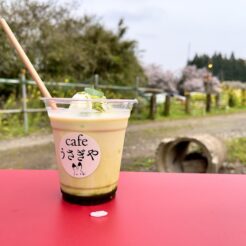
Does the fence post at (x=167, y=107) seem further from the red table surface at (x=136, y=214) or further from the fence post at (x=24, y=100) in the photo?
the red table surface at (x=136, y=214)

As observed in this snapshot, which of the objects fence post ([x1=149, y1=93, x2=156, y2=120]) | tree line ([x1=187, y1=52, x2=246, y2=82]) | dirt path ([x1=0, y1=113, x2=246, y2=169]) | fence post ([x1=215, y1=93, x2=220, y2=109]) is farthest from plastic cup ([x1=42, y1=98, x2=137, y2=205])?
fence post ([x1=215, y1=93, x2=220, y2=109])

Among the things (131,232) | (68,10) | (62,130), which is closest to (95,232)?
(131,232)

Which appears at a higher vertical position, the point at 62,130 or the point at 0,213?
the point at 62,130

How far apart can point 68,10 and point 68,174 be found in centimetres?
609

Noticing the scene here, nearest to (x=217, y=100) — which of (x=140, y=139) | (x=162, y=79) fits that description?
(x=162, y=79)

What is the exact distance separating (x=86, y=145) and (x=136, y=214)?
11 centimetres

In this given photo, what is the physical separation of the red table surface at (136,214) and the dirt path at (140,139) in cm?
280

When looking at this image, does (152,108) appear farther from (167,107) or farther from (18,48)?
(18,48)

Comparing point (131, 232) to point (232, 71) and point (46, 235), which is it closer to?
point (46, 235)

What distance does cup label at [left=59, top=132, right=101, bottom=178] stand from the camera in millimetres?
533

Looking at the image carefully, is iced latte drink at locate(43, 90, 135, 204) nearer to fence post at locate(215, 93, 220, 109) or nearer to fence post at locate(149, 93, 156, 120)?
fence post at locate(149, 93, 156, 120)

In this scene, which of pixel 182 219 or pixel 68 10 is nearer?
pixel 182 219

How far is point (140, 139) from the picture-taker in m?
4.93

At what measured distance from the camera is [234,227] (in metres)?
0.47
